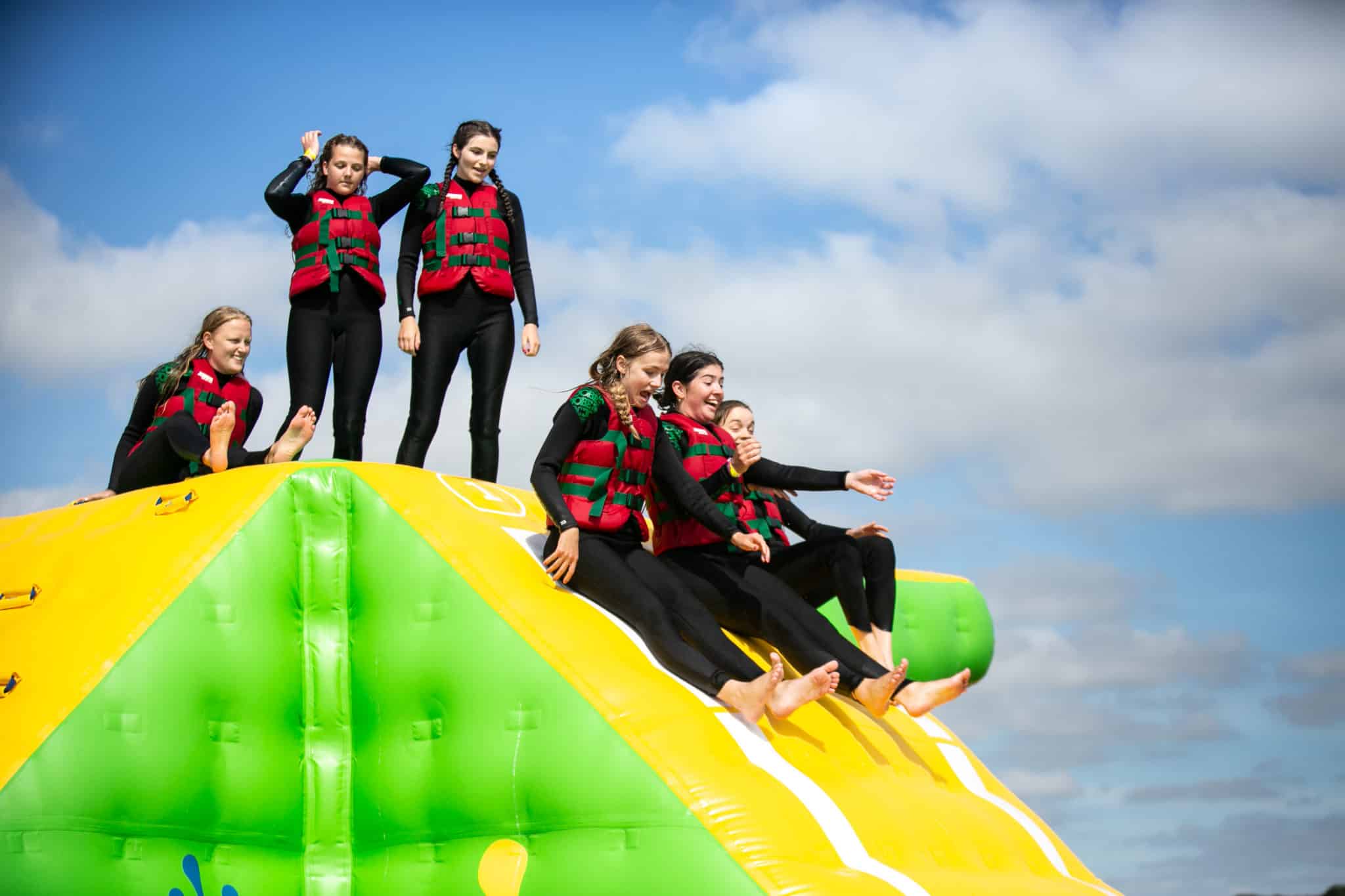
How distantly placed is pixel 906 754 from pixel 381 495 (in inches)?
86.6

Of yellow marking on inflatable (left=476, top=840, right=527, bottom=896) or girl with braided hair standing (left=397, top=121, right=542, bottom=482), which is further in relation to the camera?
girl with braided hair standing (left=397, top=121, right=542, bottom=482)

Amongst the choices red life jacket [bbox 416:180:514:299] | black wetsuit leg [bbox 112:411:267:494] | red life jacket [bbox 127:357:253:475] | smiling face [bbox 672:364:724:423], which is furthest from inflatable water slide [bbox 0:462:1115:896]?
red life jacket [bbox 416:180:514:299]

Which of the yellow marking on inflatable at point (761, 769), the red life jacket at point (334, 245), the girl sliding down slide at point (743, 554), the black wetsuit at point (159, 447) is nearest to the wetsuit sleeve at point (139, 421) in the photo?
the black wetsuit at point (159, 447)

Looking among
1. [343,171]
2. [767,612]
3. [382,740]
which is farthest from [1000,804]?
[343,171]

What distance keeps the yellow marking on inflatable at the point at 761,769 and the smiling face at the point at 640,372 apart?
0.68 m

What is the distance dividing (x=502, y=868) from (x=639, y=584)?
1017 millimetres

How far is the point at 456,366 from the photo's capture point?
19.6ft

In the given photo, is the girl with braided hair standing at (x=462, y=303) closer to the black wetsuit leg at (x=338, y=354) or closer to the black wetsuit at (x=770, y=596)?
the black wetsuit leg at (x=338, y=354)

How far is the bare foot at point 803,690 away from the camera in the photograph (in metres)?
4.35

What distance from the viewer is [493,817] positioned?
172 inches

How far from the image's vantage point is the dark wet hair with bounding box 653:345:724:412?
5.46 m

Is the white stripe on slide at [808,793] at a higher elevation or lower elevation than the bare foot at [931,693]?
lower

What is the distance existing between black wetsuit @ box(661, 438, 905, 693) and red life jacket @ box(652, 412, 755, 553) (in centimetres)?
3

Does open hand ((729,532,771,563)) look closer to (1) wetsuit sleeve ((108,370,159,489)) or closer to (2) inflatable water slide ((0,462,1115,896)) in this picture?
(2) inflatable water slide ((0,462,1115,896))
